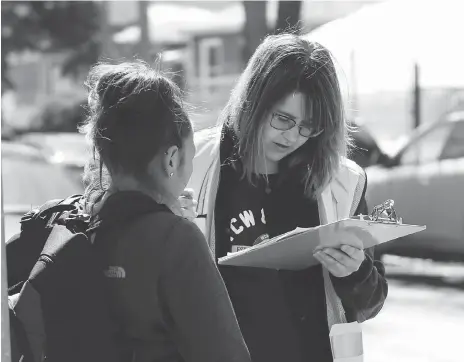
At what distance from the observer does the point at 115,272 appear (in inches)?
68.6

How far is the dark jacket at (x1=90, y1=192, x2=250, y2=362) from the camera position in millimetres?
1686

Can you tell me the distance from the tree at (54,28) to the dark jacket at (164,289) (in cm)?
2096

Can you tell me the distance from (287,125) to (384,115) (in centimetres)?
1834

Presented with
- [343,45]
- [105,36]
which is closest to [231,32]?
[105,36]

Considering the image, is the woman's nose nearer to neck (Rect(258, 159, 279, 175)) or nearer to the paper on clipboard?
neck (Rect(258, 159, 279, 175))

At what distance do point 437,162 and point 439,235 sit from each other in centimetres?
68

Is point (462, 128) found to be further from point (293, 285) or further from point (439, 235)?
point (293, 285)

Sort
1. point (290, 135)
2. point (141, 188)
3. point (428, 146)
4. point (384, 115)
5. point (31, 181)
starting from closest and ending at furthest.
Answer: point (141, 188) < point (290, 135) < point (428, 146) < point (31, 181) < point (384, 115)

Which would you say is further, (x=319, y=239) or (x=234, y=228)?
(x=234, y=228)

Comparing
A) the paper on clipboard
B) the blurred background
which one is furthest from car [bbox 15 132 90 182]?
the paper on clipboard

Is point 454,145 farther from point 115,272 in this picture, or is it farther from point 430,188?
point 115,272

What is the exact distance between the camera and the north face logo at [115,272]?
68.4 inches

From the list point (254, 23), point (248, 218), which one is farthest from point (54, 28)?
point (248, 218)

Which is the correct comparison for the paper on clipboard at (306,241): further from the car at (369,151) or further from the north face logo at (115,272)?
the car at (369,151)
